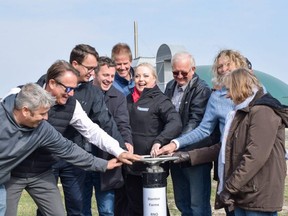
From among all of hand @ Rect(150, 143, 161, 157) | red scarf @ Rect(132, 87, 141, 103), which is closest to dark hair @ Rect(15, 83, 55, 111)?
hand @ Rect(150, 143, 161, 157)

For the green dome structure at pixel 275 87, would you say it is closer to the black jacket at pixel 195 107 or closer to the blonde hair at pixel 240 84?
the black jacket at pixel 195 107

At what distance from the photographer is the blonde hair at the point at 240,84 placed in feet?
13.6

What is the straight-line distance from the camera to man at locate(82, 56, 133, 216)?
510 centimetres

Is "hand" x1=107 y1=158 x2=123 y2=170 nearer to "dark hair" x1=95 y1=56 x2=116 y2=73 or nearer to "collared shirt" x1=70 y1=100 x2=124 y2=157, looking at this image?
"collared shirt" x1=70 y1=100 x2=124 y2=157

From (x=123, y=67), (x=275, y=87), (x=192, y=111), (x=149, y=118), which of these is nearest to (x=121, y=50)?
(x=123, y=67)

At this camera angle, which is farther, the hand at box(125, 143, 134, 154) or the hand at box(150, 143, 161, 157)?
the hand at box(125, 143, 134, 154)

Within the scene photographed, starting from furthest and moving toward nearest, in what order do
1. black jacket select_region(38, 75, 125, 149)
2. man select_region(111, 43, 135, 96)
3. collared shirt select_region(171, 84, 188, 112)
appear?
man select_region(111, 43, 135, 96) < collared shirt select_region(171, 84, 188, 112) < black jacket select_region(38, 75, 125, 149)

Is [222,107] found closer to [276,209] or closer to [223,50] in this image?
[223,50]

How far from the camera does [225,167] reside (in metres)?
4.27

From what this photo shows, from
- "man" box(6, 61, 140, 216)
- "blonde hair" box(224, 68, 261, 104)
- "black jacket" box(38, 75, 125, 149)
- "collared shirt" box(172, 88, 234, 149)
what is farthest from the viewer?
"black jacket" box(38, 75, 125, 149)

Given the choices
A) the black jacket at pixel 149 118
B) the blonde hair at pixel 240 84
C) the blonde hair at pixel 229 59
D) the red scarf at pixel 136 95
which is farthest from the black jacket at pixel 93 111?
the blonde hair at pixel 240 84

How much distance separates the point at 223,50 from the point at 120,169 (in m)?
1.54

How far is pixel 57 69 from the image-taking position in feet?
14.7

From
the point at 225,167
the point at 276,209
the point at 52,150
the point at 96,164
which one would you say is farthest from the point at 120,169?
the point at 276,209
